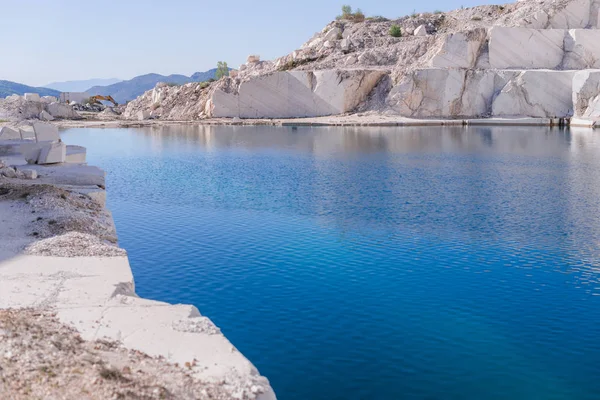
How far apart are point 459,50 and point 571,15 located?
411 inches

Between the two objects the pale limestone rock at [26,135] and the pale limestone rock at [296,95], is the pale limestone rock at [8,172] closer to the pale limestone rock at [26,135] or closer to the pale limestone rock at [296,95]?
the pale limestone rock at [26,135]

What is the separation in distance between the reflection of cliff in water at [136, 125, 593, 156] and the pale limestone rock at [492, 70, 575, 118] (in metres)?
3.56

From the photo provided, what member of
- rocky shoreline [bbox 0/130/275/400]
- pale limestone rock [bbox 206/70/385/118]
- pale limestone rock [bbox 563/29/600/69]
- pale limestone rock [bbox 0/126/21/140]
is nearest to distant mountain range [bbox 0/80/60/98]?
pale limestone rock [bbox 206/70/385/118]

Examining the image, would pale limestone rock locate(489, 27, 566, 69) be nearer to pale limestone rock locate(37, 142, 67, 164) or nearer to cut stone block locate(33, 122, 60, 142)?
cut stone block locate(33, 122, 60, 142)

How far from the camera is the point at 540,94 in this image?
153ft

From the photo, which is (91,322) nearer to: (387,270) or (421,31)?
(387,270)

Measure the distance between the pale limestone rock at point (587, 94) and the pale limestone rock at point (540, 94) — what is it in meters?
1.35

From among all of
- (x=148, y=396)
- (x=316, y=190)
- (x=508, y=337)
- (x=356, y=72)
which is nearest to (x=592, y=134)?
(x=356, y=72)

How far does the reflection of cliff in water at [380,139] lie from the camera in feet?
99.8

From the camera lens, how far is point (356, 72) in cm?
5088

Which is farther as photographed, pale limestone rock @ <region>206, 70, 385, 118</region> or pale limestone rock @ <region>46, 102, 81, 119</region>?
pale limestone rock @ <region>46, 102, 81, 119</region>

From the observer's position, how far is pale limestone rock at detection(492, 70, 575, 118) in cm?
4662

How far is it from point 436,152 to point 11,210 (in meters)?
20.8

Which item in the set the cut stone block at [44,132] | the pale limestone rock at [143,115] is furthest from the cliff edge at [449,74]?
the cut stone block at [44,132]
